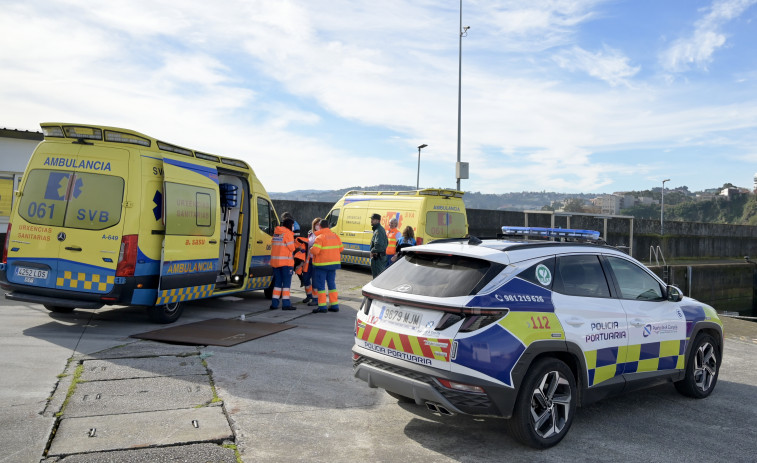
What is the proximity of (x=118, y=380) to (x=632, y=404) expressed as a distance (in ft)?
16.2

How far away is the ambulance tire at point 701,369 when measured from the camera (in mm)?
6016

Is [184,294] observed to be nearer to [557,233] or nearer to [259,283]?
[259,283]

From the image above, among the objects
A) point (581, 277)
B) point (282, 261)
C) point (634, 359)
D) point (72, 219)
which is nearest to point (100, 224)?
point (72, 219)

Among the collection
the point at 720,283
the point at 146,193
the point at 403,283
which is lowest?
the point at 720,283

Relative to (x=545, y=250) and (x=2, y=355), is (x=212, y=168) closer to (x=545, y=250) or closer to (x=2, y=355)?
(x=2, y=355)

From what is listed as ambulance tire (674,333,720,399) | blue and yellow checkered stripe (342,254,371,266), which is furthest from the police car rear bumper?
blue and yellow checkered stripe (342,254,371,266)

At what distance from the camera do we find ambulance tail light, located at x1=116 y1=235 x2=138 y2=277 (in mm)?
7641

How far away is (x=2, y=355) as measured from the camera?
634 cm

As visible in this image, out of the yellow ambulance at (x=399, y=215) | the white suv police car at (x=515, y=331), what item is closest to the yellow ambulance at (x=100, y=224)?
the white suv police car at (x=515, y=331)

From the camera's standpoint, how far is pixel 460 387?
414 centimetres

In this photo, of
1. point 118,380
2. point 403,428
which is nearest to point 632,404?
point 403,428

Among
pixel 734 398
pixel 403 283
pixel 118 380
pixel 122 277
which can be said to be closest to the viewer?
pixel 403 283

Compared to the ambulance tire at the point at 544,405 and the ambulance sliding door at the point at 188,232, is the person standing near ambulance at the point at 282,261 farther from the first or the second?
the ambulance tire at the point at 544,405

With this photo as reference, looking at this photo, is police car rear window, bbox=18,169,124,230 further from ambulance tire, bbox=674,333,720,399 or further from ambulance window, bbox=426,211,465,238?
ambulance window, bbox=426,211,465,238
